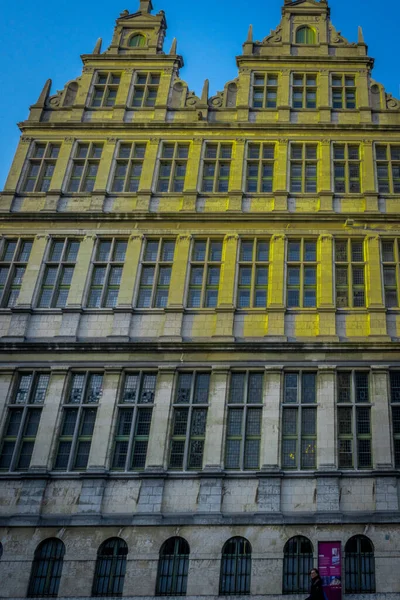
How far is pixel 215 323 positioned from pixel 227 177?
5.42m

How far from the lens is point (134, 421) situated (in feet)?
59.2

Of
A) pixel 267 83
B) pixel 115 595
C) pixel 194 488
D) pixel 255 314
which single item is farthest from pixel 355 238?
pixel 115 595

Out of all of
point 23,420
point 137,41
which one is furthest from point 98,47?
point 23,420

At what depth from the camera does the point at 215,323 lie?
63.4ft

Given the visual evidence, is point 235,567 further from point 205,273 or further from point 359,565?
point 205,273

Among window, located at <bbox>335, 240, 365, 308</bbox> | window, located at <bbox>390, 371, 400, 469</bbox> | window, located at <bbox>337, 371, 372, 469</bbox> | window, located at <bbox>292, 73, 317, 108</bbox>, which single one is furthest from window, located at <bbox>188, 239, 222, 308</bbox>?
window, located at <bbox>292, 73, 317, 108</bbox>

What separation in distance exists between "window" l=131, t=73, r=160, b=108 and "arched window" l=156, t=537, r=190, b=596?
47.8 ft

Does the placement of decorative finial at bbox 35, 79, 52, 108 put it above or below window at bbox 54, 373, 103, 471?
above

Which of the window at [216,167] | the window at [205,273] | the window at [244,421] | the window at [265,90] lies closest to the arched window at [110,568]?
the window at [244,421]

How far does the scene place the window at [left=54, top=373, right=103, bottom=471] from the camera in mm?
17750

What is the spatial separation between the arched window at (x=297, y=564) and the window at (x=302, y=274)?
6410mm

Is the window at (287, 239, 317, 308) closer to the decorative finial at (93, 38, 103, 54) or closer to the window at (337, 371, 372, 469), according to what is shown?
the window at (337, 371, 372, 469)

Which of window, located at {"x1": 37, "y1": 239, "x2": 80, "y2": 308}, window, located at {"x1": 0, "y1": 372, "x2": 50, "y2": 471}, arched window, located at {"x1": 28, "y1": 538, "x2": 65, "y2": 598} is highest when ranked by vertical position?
window, located at {"x1": 37, "y1": 239, "x2": 80, "y2": 308}

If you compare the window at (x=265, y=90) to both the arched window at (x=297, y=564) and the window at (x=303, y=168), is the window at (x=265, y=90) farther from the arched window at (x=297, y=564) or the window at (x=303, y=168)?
the arched window at (x=297, y=564)
